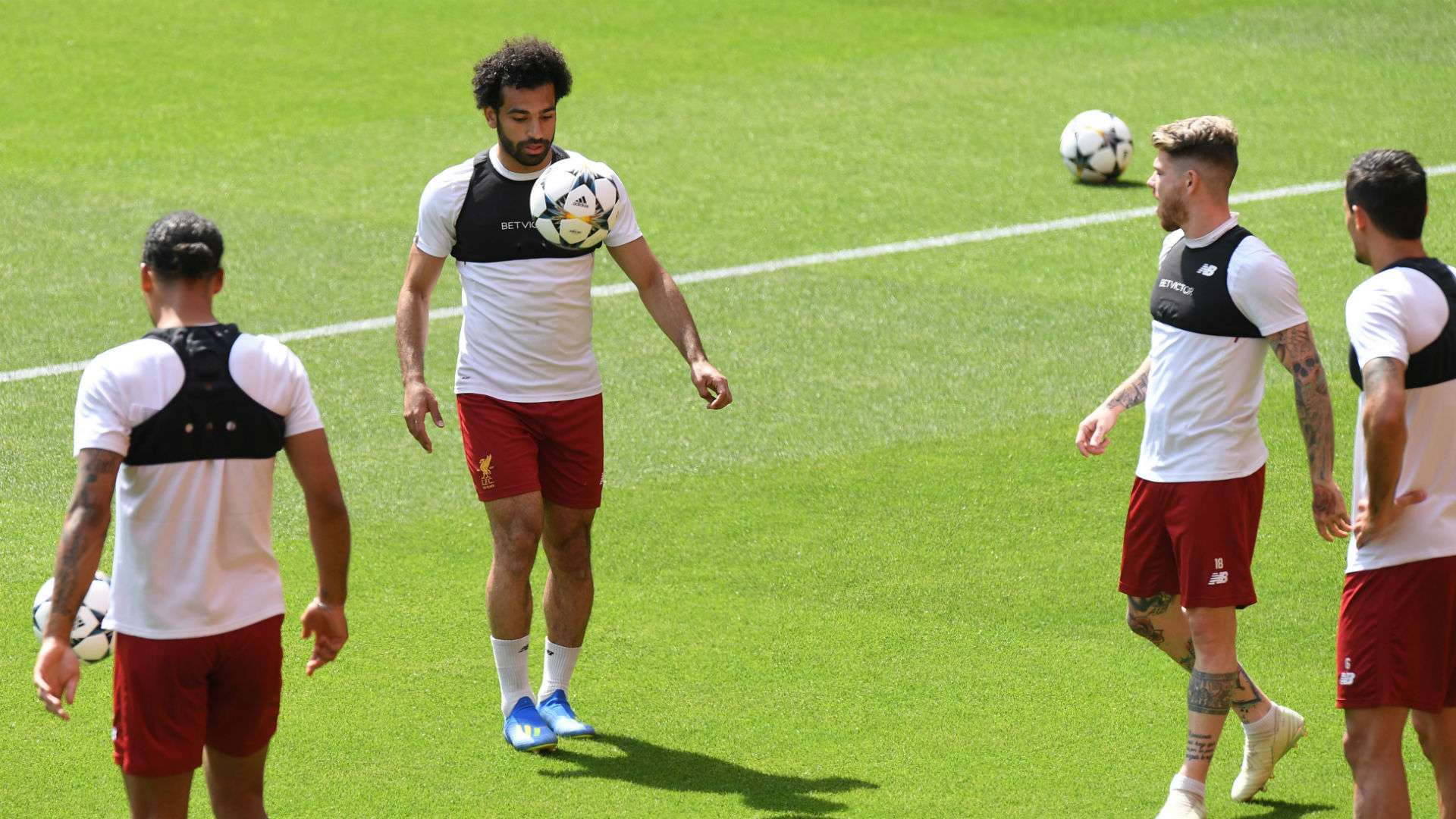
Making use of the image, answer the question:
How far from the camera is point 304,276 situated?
14664mm

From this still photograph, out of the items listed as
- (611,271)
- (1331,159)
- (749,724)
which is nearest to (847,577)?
(749,724)

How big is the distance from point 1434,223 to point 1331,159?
2.54 meters

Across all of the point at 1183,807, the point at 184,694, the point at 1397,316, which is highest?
the point at 1397,316

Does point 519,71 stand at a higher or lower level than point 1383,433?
higher

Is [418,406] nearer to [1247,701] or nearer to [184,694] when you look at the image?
[184,694]

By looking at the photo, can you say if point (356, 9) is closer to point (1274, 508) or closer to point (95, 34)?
point (95, 34)

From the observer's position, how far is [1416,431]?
5746 mm

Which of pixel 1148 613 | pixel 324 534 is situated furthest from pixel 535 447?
pixel 1148 613

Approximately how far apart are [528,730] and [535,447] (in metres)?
1.13

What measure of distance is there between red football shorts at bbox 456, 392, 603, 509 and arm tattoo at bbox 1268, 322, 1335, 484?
9.18 ft

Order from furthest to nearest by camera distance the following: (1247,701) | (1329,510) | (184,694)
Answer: (1247,701)
(1329,510)
(184,694)

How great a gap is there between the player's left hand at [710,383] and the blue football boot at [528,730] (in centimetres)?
144

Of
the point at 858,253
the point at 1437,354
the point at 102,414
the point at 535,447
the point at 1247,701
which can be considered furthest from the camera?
the point at 858,253

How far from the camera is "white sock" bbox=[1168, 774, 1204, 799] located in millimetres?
6547
